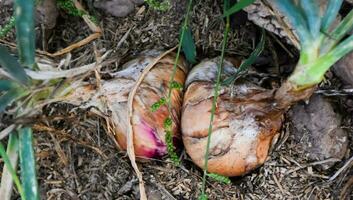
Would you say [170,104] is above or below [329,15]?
below

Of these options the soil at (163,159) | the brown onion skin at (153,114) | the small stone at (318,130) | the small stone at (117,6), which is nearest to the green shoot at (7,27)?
the soil at (163,159)

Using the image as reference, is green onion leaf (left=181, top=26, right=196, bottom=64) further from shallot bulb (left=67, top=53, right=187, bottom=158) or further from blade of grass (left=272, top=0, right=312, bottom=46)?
blade of grass (left=272, top=0, right=312, bottom=46)

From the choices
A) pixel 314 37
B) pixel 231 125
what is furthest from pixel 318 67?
pixel 231 125

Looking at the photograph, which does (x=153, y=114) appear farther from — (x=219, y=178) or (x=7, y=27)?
(x=7, y=27)

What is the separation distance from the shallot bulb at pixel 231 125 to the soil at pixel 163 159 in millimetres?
84

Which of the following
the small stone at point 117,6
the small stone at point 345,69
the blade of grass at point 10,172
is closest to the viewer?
the blade of grass at point 10,172

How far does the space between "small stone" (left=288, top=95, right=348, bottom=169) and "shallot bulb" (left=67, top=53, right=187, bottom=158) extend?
0.27m

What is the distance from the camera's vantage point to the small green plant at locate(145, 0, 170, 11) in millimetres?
1295

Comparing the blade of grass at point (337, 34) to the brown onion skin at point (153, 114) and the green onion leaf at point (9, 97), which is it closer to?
the brown onion skin at point (153, 114)

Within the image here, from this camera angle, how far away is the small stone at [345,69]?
1239 millimetres

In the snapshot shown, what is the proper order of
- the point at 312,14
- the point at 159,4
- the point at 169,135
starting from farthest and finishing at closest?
the point at 159,4 → the point at 169,135 → the point at 312,14

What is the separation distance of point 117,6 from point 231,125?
1.38ft

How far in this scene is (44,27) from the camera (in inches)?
53.8

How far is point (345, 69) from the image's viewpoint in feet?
4.11
